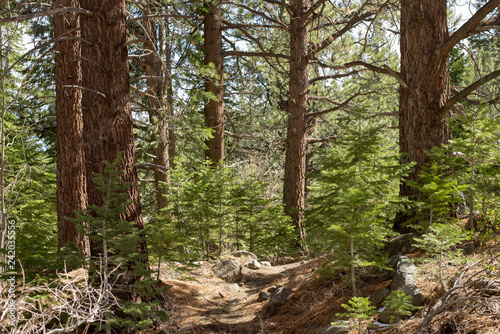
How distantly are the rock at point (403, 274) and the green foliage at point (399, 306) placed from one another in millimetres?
359

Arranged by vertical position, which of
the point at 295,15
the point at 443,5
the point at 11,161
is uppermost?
the point at 295,15

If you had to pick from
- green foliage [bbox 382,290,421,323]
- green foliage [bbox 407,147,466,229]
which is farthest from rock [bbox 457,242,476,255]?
green foliage [bbox 382,290,421,323]

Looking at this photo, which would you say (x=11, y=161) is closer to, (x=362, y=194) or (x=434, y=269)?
(x=362, y=194)

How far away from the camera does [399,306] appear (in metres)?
3.62

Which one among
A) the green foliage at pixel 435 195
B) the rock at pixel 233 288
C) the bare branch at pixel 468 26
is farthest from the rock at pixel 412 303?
the rock at pixel 233 288

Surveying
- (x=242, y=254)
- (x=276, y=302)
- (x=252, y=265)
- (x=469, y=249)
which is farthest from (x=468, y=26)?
(x=242, y=254)

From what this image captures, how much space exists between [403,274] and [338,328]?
94cm

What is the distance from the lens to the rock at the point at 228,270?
26.8 ft

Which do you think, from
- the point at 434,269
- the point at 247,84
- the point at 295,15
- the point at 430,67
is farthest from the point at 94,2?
the point at 247,84

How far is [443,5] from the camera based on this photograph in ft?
18.9

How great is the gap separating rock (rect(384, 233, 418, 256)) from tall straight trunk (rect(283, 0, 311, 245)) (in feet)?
16.1

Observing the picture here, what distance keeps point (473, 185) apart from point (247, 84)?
9589 mm

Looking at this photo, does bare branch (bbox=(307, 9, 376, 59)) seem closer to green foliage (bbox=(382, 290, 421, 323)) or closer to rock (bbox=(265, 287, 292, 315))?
rock (bbox=(265, 287, 292, 315))

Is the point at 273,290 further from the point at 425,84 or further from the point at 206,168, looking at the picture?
the point at 425,84
